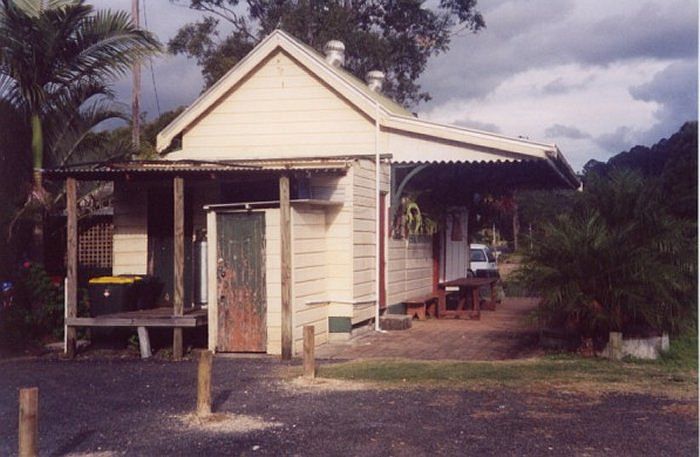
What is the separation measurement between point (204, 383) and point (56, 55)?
6.96 m

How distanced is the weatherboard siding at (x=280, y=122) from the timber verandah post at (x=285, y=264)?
11.1 feet

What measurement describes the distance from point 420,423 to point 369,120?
7996mm

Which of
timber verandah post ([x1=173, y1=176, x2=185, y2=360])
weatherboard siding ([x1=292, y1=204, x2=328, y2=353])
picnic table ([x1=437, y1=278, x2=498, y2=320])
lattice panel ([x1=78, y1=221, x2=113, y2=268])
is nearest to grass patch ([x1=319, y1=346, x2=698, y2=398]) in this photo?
weatherboard siding ([x1=292, y1=204, x2=328, y2=353])

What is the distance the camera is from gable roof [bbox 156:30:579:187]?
13.8 metres

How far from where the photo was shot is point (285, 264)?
11.4m

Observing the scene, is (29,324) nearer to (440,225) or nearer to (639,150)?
(440,225)

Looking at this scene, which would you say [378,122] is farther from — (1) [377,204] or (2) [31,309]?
(2) [31,309]

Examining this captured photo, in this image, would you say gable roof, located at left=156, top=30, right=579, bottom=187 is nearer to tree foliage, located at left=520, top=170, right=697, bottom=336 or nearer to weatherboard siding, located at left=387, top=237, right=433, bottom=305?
weatherboard siding, located at left=387, top=237, right=433, bottom=305

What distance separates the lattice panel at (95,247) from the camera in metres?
14.9

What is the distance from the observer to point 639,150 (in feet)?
134

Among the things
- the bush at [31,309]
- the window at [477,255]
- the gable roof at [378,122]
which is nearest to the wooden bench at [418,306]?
the gable roof at [378,122]

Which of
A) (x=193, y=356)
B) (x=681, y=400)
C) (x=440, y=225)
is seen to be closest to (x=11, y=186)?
(x=193, y=356)

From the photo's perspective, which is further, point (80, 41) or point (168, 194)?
point (168, 194)

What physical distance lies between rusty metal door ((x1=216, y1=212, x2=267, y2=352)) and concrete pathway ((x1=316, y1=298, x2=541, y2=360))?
3.25 feet
